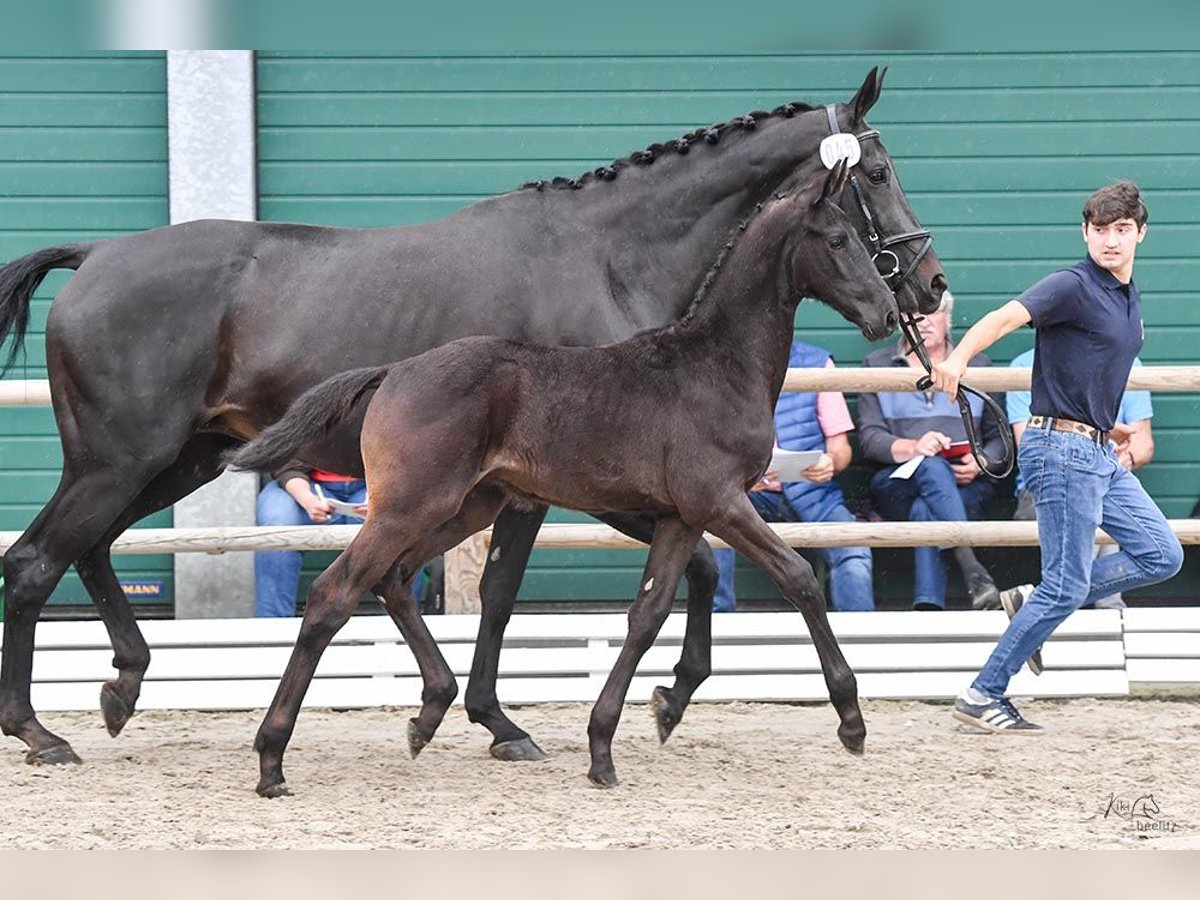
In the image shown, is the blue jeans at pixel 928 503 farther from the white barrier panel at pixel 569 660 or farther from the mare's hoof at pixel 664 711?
the mare's hoof at pixel 664 711

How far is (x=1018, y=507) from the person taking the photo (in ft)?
23.1

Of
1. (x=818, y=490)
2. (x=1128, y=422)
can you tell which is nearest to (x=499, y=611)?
(x=818, y=490)

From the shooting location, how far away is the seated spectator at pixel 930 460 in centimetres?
682

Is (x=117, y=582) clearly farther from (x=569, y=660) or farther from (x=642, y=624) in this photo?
(x=642, y=624)

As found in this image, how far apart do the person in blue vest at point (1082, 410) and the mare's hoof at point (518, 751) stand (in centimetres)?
168

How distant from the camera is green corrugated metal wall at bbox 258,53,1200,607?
298 inches

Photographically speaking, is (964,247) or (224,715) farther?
(964,247)

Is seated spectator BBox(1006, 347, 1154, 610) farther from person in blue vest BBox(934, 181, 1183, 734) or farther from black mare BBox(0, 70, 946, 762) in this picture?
black mare BBox(0, 70, 946, 762)

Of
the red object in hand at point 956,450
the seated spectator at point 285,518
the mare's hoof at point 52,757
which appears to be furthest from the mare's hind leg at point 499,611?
the red object in hand at point 956,450

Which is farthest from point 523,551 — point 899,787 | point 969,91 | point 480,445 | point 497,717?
point 969,91

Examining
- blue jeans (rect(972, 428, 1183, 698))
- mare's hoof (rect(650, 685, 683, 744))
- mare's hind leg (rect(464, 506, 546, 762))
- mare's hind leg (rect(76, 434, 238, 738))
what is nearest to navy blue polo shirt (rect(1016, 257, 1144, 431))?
blue jeans (rect(972, 428, 1183, 698))

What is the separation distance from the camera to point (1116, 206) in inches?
192

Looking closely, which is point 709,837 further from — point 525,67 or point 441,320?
point 525,67

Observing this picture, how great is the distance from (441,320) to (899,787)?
203cm
